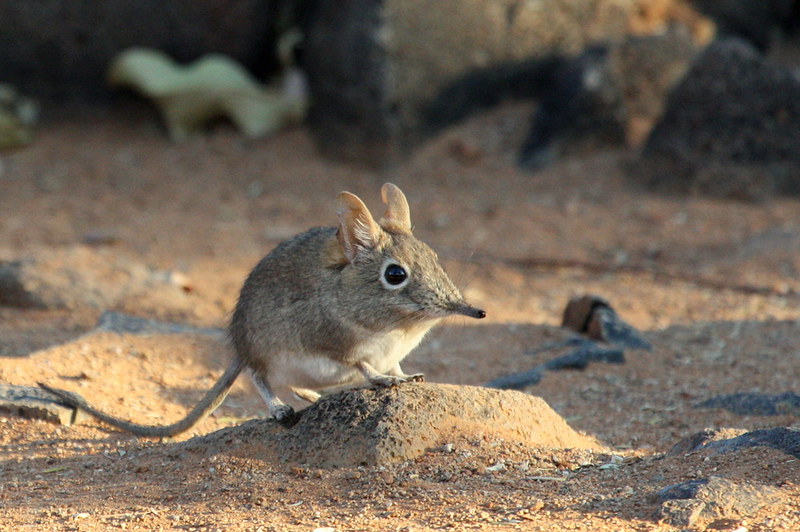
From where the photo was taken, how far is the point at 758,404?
5719mm

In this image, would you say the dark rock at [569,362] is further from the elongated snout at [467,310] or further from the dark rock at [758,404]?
the elongated snout at [467,310]

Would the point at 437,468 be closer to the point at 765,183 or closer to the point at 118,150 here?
the point at 765,183

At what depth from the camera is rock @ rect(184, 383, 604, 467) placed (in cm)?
437

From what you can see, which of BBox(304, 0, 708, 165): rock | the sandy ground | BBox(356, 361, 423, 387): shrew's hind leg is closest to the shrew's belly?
BBox(356, 361, 423, 387): shrew's hind leg

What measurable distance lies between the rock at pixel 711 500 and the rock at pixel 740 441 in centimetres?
38

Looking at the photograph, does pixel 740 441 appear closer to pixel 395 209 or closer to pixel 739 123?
pixel 395 209

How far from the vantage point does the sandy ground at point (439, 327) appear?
409 cm

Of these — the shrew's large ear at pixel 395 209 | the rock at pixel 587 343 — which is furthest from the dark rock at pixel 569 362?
the shrew's large ear at pixel 395 209

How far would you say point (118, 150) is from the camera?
12.6 metres

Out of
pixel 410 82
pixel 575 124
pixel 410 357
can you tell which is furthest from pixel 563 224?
pixel 410 357

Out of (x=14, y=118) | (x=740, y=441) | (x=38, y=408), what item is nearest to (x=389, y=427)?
(x=740, y=441)

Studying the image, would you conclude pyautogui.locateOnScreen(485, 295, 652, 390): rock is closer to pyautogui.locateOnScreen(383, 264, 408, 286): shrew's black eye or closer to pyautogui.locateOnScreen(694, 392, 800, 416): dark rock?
Result: pyautogui.locateOnScreen(694, 392, 800, 416): dark rock

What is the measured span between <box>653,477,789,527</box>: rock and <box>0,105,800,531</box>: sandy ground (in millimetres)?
51

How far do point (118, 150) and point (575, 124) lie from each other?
5.50 metres
